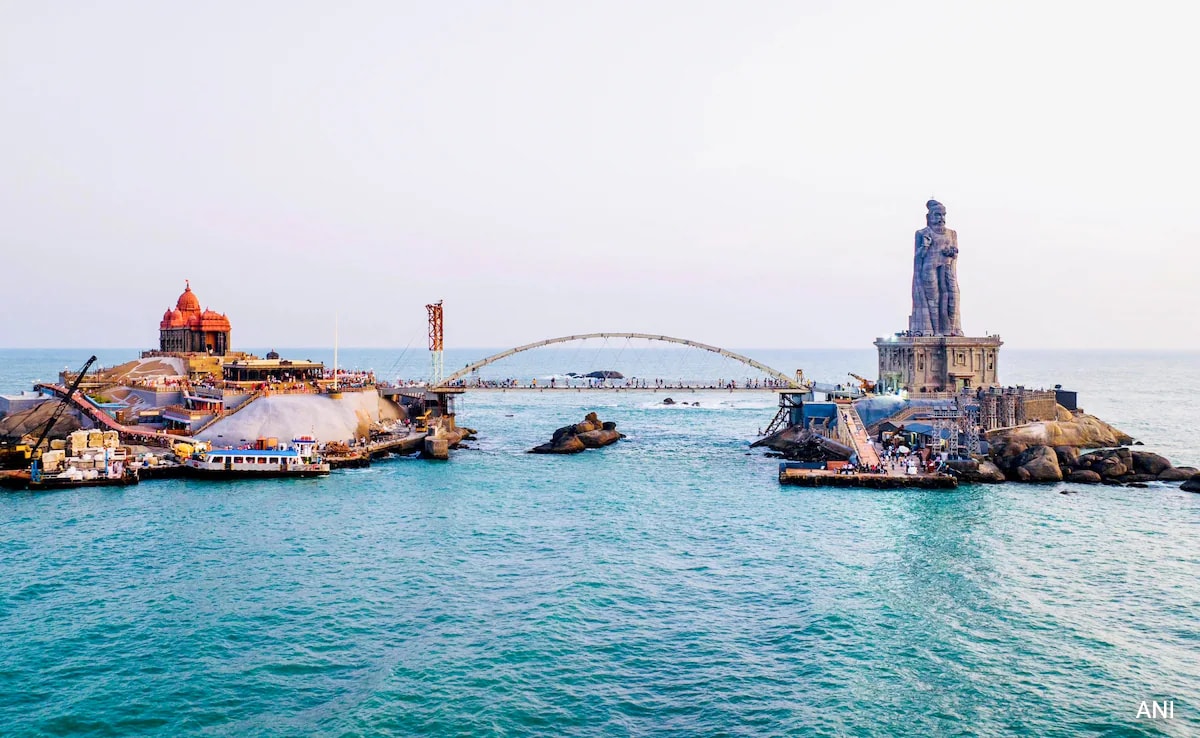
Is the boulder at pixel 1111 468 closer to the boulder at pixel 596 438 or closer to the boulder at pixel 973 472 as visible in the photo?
the boulder at pixel 973 472

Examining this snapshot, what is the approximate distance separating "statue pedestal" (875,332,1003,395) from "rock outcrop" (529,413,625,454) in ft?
101

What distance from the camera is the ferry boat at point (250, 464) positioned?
226 feet

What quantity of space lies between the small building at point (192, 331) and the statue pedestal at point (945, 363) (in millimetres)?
86248

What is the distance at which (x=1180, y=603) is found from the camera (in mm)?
38125

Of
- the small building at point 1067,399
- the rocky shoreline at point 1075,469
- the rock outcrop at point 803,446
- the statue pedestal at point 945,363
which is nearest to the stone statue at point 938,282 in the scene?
the statue pedestal at point 945,363

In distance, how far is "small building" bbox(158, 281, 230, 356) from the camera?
117m

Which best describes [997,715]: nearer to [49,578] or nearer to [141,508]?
[49,578]

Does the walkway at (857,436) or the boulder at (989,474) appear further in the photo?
the walkway at (857,436)

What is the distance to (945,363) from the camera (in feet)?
310

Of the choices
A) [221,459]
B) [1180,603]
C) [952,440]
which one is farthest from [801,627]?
[221,459]

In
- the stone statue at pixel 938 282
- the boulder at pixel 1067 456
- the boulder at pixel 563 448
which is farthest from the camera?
the stone statue at pixel 938 282

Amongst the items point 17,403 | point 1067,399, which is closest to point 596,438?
point 1067,399

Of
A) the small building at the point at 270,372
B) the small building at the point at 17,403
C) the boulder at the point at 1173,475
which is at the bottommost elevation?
the boulder at the point at 1173,475

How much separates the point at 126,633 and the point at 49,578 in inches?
395
